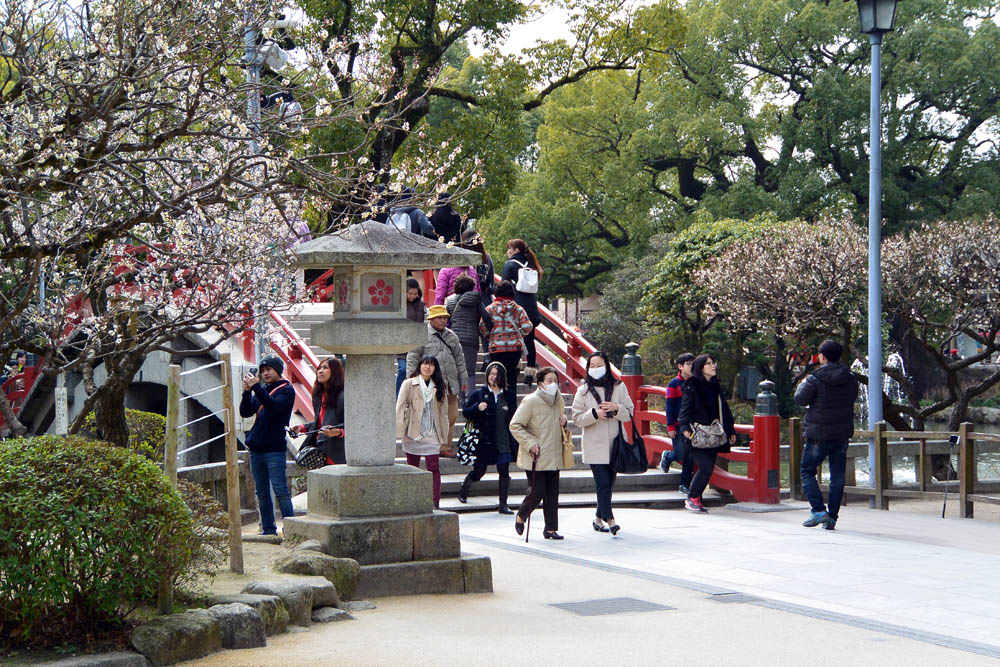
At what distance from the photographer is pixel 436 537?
29.1 feet

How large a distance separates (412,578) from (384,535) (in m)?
0.40

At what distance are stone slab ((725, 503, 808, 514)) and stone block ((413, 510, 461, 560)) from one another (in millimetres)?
6144

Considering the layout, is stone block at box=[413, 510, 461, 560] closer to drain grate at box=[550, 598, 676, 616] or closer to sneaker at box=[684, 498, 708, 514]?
drain grate at box=[550, 598, 676, 616]

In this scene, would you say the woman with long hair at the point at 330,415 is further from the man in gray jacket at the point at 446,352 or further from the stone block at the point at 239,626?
the stone block at the point at 239,626

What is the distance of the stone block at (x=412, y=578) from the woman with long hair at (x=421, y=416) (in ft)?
11.0

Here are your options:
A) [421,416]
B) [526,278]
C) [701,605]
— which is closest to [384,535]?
[701,605]

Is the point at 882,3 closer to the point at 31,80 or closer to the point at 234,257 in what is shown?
the point at 234,257

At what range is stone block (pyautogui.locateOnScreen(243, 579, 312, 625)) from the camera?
7.21 m

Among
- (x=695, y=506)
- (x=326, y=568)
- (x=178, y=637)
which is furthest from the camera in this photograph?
(x=695, y=506)

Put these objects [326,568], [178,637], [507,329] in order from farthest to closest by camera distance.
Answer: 1. [507,329]
2. [326,568]
3. [178,637]

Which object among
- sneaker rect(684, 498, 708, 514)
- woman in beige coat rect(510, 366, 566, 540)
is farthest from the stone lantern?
sneaker rect(684, 498, 708, 514)

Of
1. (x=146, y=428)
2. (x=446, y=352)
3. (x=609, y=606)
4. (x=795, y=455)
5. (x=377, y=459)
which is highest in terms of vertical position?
(x=446, y=352)

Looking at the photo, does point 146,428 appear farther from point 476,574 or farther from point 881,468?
point 881,468

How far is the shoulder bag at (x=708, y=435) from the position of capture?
1330 centimetres
